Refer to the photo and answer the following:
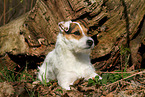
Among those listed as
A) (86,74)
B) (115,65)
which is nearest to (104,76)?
(86,74)

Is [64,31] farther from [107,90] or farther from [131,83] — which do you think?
[131,83]

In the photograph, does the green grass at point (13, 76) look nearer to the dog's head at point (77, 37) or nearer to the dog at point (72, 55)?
the dog at point (72, 55)

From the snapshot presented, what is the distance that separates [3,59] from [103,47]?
11.8ft

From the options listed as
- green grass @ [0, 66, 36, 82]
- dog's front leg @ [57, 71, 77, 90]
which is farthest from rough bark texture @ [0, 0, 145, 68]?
dog's front leg @ [57, 71, 77, 90]

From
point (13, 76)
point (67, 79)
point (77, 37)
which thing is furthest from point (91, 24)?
point (13, 76)

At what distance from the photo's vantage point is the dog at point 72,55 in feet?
12.5

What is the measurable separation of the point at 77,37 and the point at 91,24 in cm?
110

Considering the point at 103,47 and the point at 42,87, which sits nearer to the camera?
the point at 42,87

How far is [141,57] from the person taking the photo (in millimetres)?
5156

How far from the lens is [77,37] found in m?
3.86

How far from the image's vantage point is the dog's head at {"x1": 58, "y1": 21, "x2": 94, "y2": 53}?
3.73m

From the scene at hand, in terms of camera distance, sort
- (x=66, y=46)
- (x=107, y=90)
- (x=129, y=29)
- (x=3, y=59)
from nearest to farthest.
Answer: (x=107, y=90), (x=66, y=46), (x=129, y=29), (x=3, y=59)

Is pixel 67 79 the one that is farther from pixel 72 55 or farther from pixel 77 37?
pixel 77 37

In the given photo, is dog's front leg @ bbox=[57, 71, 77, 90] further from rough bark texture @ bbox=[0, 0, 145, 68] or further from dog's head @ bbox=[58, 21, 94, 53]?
rough bark texture @ bbox=[0, 0, 145, 68]
